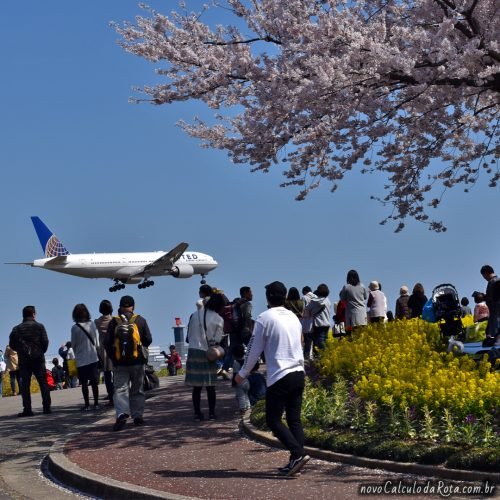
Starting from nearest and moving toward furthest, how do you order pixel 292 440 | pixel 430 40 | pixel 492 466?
pixel 492 466 → pixel 292 440 → pixel 430 40

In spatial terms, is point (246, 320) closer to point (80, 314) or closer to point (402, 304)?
point (80, 314)

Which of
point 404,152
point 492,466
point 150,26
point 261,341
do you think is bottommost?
point 492,466

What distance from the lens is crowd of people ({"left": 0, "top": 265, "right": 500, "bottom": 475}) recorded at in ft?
32.7

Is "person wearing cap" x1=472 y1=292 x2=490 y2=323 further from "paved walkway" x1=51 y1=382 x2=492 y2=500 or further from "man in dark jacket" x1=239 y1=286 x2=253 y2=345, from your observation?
"paved walkway" x1=51 y1=382 x2=492 y2=500

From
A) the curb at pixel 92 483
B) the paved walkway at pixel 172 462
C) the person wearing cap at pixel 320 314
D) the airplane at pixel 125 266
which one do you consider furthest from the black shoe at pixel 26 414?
the airplane at pixel 125 266

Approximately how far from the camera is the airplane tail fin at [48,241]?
260 feet

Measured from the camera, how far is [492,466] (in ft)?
30.3

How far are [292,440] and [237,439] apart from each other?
3183mm

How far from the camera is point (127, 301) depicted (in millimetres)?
14477

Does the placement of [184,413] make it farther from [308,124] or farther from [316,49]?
[316,49]

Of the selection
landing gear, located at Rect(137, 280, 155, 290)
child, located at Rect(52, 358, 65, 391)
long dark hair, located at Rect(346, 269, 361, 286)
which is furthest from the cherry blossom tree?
landing gear, located at Rect(137, 280, 155, 290)

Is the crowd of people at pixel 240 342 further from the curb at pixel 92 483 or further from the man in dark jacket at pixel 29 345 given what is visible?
the curb at pixel 92 483

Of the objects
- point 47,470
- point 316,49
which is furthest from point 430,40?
point 47,470

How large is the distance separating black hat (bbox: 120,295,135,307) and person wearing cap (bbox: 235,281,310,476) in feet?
15.1
